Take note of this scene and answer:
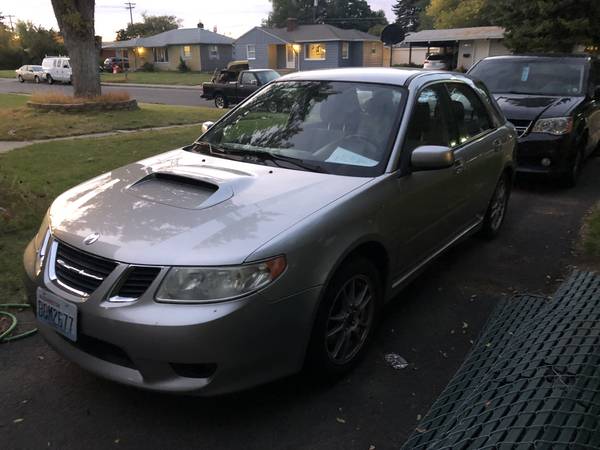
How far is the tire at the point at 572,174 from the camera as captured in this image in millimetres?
7261

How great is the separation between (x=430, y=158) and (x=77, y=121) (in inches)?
452

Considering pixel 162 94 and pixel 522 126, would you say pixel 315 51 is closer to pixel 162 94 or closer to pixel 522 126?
pixel 162 94

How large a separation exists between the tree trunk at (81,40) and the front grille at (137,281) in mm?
13195

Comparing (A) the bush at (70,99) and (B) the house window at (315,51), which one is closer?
(A) the bush at (70,99)

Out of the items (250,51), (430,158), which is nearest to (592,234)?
(430,158)

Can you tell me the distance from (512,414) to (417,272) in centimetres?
157

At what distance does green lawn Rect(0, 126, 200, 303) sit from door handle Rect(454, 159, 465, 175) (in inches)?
134

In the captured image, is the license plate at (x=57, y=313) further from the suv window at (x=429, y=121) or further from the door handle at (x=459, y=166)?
the door handle at (x=459, y=166)

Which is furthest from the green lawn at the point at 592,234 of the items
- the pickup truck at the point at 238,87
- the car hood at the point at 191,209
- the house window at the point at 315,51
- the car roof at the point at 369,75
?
the house window at the point at 315,51

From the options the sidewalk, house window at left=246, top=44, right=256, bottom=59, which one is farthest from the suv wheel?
house window at left=246, top=44, right=256, bottom=59

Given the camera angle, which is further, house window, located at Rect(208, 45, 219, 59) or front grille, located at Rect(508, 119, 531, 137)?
house window, located at Rect(208, 45, 219, 59)

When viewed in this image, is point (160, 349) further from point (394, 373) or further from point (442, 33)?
point (442, 33)

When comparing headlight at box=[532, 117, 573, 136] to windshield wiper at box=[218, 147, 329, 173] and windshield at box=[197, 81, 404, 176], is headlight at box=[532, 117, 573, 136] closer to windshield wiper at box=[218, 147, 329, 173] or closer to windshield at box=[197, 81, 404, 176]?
windshield at box=[197, 81, 404, 176]

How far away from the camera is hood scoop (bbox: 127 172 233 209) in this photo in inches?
112
